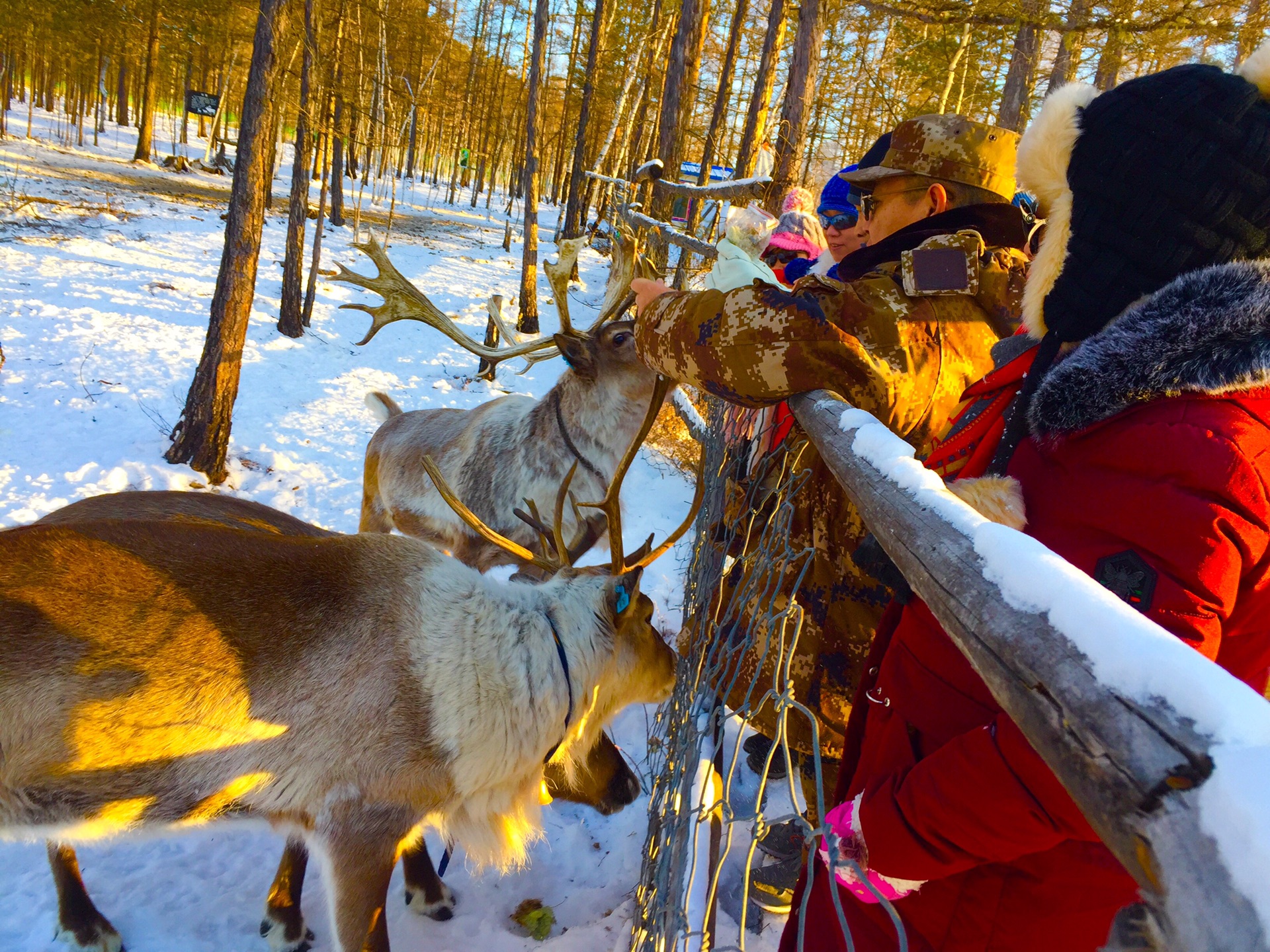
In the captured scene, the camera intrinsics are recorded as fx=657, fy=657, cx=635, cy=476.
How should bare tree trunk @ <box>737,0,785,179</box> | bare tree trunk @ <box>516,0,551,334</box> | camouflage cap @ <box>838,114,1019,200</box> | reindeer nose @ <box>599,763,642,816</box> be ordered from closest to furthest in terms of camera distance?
camouflage cap @ <box>838,114,1019,200</box>
reindeer nose @ <box>599,763,642,816</box>
bare tree trunk @ <box>737,0,785,179</box>
bare tree trunk @ <box>516,0,551,334</box>

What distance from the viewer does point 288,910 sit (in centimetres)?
252

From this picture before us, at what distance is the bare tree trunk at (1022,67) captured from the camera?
8305 mm

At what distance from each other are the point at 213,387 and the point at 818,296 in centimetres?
638

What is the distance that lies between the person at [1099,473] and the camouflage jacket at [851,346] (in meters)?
0.28

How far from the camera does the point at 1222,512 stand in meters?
0.82

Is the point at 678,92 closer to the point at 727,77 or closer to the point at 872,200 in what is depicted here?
the point at 727,77

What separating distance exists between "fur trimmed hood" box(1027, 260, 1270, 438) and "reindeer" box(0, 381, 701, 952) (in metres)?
1.57

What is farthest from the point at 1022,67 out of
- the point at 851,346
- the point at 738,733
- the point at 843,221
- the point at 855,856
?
the point at 855,856

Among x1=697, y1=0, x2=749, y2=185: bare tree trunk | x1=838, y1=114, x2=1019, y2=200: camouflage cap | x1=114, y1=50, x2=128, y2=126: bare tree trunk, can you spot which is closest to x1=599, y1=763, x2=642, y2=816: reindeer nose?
x1=838, y1=114, x2=1019, y2=200: camouflage cap

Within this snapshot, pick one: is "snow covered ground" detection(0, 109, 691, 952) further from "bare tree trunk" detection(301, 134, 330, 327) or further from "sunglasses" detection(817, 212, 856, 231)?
"sunglasses" detection(817, 212, 856, 231)

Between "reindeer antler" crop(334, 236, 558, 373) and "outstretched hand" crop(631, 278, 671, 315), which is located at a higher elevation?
"outstretched hand" crop(631, 278, 671, 315)

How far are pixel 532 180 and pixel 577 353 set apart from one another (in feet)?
27.6

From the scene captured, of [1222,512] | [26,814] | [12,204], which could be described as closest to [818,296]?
[1222,512]

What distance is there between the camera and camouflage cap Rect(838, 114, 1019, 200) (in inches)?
72.1
